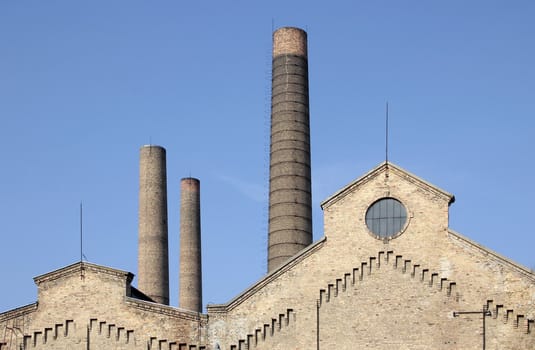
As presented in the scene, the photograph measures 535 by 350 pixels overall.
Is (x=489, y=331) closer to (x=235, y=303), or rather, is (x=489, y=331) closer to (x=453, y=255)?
(x=453, y=255)

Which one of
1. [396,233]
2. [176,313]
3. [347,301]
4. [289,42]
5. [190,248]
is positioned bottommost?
[176,313]

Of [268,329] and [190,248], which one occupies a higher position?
[190,248]

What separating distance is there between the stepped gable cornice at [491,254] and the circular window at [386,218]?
143 centimetres

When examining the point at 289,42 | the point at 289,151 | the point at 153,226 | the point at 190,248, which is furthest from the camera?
the point at 190,248

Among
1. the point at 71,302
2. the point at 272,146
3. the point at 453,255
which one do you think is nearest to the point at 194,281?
the point at 272,146

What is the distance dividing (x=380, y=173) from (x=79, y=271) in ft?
28.9

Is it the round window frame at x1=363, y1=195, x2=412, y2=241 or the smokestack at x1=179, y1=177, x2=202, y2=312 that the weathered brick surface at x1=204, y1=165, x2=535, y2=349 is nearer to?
the round window frame at x1=363, y1=195, x2=412, y2=241

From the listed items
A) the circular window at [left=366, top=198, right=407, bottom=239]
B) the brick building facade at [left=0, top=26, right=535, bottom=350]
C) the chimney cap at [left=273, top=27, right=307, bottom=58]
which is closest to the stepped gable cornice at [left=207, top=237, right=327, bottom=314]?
the brick building facade at [left=0, top=26, right=535, bottom=350]

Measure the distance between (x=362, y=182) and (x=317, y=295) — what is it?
333 cm

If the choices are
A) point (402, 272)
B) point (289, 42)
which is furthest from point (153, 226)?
point (402, 272)

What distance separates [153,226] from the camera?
45.1 m

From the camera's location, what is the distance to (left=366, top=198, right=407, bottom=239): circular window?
91.4ft

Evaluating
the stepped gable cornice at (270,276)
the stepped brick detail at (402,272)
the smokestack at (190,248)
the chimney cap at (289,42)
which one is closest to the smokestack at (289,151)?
the chimney cap at (289,42)

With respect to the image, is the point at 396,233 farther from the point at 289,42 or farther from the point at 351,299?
the point at 289,42
